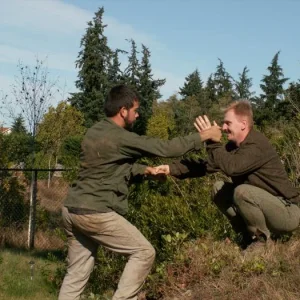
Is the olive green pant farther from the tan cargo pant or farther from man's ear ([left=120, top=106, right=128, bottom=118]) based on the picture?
man's ear ([left=120, top=106, right=128, bottom=118])

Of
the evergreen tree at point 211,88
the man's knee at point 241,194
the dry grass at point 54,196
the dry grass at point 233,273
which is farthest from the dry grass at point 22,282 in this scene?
the evergreen tree at point 211,88

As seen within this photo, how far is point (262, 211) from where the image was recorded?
564 cm

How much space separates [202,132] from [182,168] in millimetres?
675

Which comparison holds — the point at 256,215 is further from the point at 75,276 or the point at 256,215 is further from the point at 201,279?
the point at 75,276

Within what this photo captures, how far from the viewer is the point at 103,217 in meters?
4.96

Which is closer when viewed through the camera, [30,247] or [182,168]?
[182,168]

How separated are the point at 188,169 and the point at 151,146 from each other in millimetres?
1052

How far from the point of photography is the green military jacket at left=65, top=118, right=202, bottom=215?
5.01 m

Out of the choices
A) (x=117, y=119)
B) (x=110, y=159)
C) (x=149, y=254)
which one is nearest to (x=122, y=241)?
(x=149, y=254)

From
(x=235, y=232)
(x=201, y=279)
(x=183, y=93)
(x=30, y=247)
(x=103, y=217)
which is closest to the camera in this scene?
(x=103, y=217)

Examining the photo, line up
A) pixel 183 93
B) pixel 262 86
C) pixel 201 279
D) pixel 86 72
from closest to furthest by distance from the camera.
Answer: pixel 201 279
pixel 86 72
pixel 262 86
pixel 183 93

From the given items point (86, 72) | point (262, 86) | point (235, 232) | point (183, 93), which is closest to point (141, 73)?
point (86, 72)

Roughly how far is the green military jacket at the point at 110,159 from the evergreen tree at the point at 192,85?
243ft

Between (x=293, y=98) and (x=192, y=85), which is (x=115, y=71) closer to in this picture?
(x=192, y=85)
